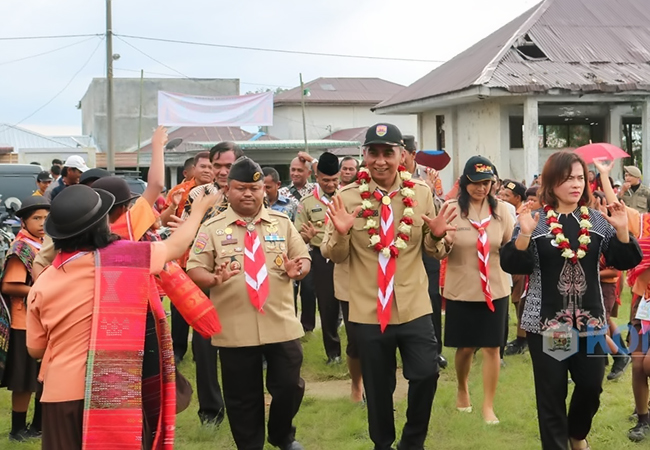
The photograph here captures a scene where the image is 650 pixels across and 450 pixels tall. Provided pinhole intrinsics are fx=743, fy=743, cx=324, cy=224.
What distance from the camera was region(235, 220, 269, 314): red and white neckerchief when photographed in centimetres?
517

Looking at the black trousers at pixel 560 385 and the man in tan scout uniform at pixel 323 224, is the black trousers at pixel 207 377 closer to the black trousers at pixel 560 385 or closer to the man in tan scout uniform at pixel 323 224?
the man in tan scout uniform at pixel 323 224

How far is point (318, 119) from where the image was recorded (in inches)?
1756

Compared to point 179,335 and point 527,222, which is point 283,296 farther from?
point 179,335

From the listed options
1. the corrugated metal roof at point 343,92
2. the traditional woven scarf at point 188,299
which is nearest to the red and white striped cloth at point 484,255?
the traditional woven scarf at point 188,299

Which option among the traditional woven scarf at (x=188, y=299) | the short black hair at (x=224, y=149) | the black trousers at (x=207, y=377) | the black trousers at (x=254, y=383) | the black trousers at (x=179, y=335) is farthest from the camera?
the black trousers at (x=179, y=335)

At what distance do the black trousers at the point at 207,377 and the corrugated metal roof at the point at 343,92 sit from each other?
37738 millimetres

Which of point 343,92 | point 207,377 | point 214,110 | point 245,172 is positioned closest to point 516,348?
point 207,377

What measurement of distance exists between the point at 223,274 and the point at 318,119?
132ft

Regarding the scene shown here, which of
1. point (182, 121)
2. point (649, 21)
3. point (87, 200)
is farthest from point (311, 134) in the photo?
point (87, 200)

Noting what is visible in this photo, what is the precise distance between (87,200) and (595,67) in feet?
58.1

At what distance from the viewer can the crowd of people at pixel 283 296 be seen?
382cm

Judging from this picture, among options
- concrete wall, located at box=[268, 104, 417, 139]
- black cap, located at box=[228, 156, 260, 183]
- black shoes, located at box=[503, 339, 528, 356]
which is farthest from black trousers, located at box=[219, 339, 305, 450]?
concrete wall, located at box=[268, 104, 417, 139]

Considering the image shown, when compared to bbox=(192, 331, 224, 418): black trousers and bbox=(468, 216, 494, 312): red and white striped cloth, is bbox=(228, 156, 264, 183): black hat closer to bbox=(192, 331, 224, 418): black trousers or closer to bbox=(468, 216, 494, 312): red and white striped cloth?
bbox=(192, 331, 224, 418): black trousers

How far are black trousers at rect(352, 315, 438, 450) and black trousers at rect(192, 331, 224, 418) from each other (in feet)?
5.41
